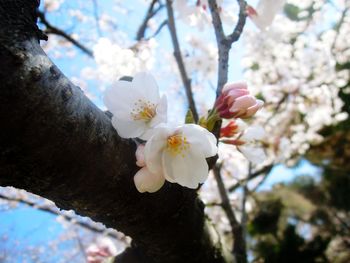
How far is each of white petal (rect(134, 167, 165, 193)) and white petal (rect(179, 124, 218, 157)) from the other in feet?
0.39

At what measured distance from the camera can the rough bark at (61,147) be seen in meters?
0.51

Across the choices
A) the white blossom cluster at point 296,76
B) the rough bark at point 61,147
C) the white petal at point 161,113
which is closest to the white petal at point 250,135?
the rough bark at point 61,147

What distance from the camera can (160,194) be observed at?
0.79 m

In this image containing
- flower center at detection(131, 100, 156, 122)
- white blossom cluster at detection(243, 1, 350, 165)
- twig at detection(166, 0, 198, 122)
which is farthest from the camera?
white blossom cluster at detection(243, 1, 350, 165)

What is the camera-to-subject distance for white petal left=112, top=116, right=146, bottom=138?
699 millimetres


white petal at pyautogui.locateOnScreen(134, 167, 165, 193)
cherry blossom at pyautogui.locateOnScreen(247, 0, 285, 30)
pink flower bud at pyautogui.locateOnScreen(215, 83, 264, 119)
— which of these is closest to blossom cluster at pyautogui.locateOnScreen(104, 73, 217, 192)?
A: white petal at pyautogui.locateOnScreen(134, 167, 165, 193)

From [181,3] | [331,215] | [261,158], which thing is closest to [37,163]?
[261,158]

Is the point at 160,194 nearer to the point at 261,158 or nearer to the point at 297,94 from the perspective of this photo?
the point at 261,158

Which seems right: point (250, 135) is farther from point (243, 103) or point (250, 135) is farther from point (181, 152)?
point (181, 152)

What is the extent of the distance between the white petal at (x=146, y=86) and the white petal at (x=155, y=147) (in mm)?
126

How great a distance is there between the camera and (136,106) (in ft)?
2.60

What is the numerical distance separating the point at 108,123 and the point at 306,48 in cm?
555

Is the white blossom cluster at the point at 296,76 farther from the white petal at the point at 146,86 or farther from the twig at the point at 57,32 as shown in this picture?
the white petal at the point at 146,86

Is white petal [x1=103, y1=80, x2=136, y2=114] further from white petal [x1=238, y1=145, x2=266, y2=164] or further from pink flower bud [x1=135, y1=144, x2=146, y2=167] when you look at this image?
white petal [x1=238, y1=145, x2=266, y2=164]
